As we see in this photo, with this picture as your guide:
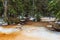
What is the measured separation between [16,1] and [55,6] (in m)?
5.32

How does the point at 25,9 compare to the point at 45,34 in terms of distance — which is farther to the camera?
the point at 25,9

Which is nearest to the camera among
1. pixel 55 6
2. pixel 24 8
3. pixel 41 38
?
pixel 41 38

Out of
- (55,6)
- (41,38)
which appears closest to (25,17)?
(55,6)

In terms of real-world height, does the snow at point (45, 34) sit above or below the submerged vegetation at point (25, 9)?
below

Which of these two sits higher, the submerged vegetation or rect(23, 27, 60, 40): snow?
the submerged vegetation

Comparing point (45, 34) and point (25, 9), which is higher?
point (25, 9)

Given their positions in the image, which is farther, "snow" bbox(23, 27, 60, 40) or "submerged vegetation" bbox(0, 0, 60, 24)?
"submerged vegetation" bbox(0, 0, 60, 24)

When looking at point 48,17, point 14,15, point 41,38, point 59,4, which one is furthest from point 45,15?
point 41,38

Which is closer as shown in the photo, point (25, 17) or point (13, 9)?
point (13, 9)

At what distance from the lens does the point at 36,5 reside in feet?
70.6

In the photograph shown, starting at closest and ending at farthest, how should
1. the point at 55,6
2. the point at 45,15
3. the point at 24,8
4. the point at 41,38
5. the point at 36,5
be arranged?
the point at 41,38 < the point at 55,6 < the point at 24,8 < the point at 36,5 < the point at 45,15

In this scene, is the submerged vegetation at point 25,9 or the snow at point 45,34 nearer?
the snow at point 45,34

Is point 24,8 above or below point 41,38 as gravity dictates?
above

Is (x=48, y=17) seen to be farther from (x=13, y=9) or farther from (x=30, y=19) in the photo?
(x=13, y=9)
